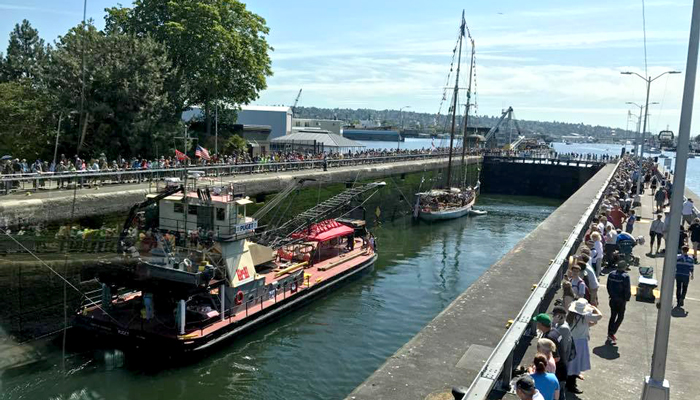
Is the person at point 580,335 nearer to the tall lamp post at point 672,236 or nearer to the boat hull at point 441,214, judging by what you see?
the tall lamp post at point 672,236

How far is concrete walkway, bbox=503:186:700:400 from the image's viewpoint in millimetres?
9102

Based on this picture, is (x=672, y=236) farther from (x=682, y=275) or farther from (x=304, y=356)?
(x=304, y=356)

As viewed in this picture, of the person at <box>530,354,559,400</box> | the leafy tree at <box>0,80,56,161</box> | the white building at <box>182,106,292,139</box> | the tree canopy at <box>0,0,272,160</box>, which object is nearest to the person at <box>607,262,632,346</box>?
the person at <box>530,354,559,400</box>

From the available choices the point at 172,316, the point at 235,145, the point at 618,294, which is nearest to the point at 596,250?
the point at 618,294

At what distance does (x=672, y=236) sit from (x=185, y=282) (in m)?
14.4

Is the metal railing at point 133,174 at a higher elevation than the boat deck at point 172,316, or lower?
higher

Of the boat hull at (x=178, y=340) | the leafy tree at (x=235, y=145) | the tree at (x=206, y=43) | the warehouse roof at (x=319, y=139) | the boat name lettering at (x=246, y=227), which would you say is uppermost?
the tree at (x=206, y=43)

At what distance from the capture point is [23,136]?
35094mm

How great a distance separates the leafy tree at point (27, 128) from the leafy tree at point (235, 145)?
49.2 ft

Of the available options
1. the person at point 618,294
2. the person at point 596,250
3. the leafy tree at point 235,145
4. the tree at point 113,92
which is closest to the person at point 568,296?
the person at point 618,294

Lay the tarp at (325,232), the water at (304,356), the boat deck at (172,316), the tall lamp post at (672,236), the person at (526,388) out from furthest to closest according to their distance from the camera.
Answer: the tarp at (325,232) → the boat deck at (172,316) → the water at (304,356) → the tall lamp post at (672,236) → the person at (526,388)

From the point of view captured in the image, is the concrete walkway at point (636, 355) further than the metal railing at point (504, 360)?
Yes

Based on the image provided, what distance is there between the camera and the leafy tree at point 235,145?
159ft

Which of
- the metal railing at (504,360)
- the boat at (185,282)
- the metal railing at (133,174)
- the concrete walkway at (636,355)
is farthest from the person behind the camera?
the metal railing at (133,174)
